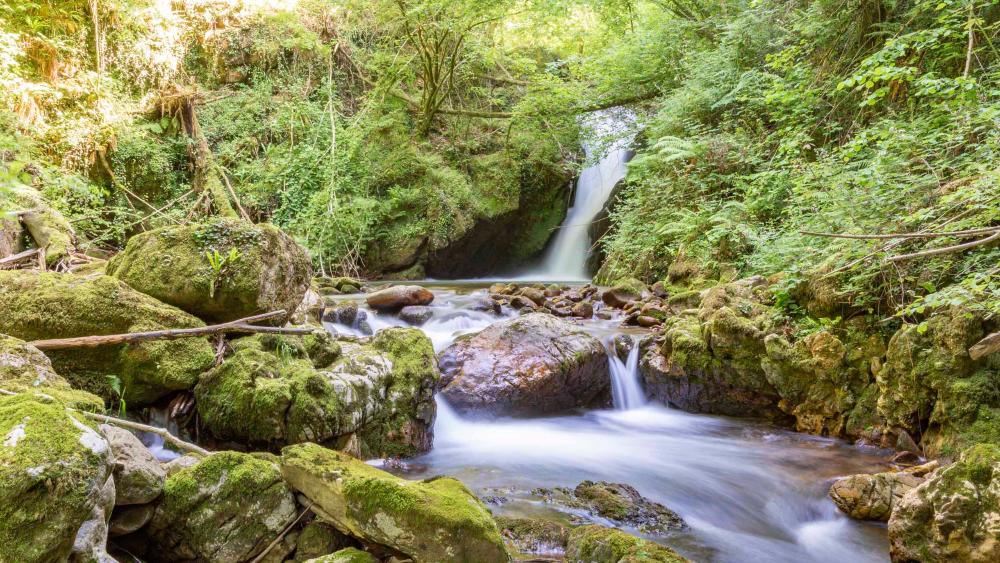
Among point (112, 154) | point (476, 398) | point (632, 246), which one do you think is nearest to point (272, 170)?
point (112, 154)

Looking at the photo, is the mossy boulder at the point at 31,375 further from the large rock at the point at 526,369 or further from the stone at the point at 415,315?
the stone at the point at 415,315

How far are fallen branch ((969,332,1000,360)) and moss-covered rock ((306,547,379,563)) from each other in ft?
14.9

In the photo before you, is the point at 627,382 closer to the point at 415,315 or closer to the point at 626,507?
the point at 626,507

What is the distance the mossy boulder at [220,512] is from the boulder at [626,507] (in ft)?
7.36

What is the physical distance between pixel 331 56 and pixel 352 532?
15252 millimetres

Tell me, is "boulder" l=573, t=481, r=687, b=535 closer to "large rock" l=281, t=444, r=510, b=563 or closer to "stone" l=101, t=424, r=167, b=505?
"large rock" l=281, t=444, r=510, b=563

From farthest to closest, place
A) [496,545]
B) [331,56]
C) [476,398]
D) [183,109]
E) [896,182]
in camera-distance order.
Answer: [331,56], [183,109], [476,398], [896,182], [496,545]

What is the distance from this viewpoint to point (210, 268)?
4.46m

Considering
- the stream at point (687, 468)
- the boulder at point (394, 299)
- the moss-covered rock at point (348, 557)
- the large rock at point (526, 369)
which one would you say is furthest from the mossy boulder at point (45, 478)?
the boulder at point (394, 299)

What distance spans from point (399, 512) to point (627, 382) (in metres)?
4.92

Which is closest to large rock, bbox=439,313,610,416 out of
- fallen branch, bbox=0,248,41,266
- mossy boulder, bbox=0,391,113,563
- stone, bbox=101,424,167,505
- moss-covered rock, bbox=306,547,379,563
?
moss-covered rock, bbox=306,547,379,563

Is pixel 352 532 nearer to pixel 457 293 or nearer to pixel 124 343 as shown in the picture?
pixel 124 343

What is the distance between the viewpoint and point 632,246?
10.9 meters

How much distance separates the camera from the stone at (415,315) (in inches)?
345
